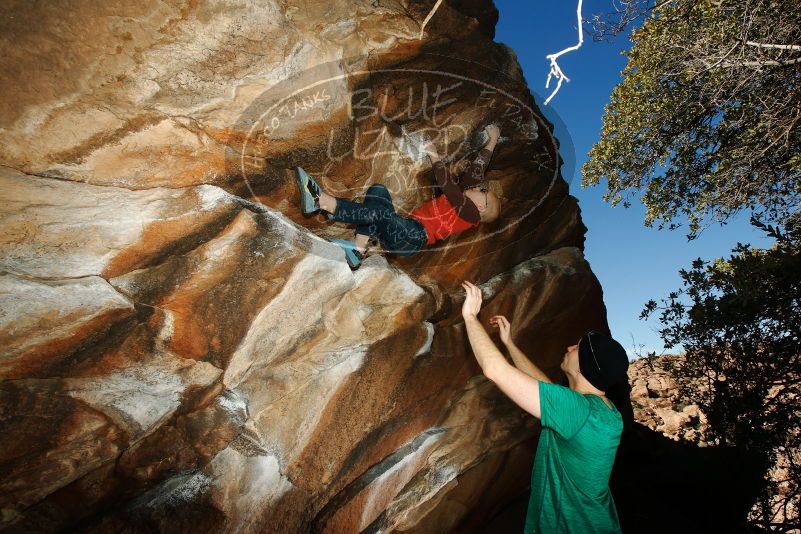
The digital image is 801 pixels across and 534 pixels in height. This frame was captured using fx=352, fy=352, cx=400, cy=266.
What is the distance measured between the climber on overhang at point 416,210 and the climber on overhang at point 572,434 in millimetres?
1795

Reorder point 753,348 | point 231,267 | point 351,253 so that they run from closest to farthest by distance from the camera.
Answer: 1. point 231,267
2. point 351,253
3. point 753,348

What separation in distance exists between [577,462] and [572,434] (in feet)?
0.91

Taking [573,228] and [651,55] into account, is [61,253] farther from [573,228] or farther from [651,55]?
[651,55]

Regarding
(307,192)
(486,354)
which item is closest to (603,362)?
(486,354)

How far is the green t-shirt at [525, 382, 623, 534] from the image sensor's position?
2373mm

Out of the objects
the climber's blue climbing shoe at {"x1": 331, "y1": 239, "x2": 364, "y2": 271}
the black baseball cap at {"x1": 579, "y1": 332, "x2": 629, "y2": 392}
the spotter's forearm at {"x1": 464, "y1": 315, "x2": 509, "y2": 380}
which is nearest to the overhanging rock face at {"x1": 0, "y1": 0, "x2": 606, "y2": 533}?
the climber's blue climbing shoe at {"x1": 331, "y1": 239, "x2": 364, "y2": 271}

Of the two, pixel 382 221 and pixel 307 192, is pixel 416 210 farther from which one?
pixel 307 192

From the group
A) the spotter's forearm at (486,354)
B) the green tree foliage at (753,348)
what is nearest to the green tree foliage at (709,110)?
the green tree foliage at (753,348)

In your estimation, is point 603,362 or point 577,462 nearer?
point 577,462

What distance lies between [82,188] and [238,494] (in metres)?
3.37

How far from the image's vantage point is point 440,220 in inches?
181

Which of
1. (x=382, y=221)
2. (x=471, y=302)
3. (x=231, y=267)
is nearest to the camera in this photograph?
(x=471, y=302)

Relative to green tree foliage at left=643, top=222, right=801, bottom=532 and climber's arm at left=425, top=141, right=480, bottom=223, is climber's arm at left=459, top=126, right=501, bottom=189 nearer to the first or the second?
climber's arm at left=425, top=141, right=480, bottom=223

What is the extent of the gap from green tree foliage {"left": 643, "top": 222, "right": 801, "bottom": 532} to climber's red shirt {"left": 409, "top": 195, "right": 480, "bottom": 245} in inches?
242
